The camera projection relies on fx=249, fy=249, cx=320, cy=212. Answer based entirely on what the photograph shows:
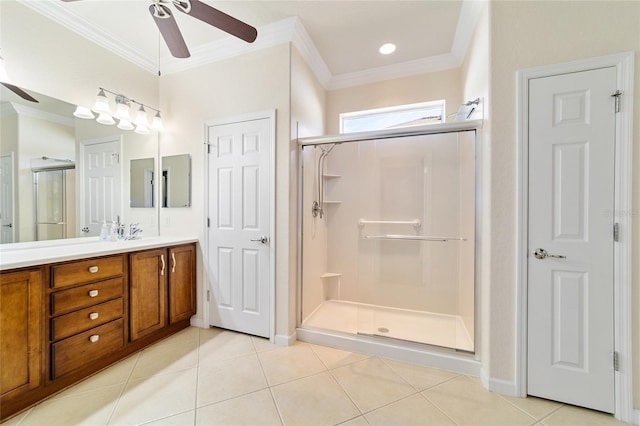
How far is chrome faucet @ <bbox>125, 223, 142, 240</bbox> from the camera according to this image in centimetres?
259

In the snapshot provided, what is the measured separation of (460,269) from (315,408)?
1.84 m

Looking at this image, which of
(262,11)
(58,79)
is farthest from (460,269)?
(58,79)

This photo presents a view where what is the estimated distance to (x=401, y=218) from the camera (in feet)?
8.59

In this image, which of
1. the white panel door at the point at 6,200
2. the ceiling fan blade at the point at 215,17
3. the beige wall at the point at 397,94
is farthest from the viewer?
the beige wall at the point at 397,94

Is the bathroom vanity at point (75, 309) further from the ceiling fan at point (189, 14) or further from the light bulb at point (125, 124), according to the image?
the ceiling fan at point (189, 14)

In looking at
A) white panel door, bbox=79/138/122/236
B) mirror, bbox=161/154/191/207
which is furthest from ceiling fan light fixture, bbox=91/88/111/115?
mirror, bbox=161/154/191/207

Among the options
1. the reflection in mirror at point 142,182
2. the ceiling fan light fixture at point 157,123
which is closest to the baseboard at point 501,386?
the reflection in mirror at point 142,182

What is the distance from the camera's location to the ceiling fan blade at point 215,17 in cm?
134

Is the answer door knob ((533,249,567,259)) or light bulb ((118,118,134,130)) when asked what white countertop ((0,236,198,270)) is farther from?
door knob ((533,249,567,259))

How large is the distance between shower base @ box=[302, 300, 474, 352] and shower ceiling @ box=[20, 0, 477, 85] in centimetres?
274

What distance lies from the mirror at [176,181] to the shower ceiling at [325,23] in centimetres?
111

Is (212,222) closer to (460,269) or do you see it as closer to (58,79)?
(58,79)

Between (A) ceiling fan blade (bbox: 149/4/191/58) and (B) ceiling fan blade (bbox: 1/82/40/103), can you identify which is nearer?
(A) ceiling fan blade (bbox: 149/4/191/58)

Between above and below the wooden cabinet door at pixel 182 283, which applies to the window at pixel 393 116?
above
